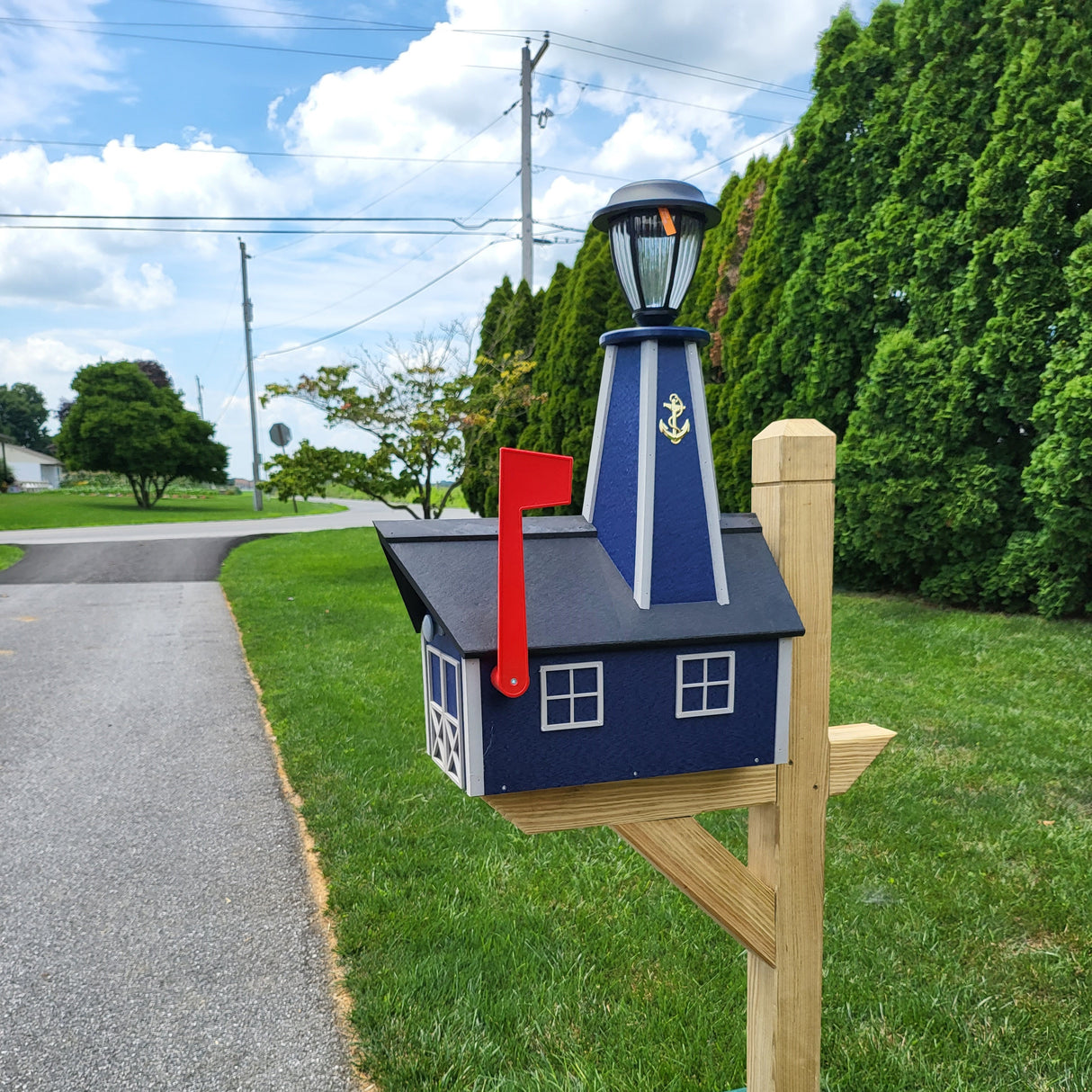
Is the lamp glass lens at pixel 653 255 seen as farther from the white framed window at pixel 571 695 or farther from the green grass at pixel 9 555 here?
the green grass at pixel 9 555

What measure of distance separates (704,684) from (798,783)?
403mm

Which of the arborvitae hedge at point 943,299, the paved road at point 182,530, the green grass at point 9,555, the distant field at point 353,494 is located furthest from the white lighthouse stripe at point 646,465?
the green grass at point 9,555

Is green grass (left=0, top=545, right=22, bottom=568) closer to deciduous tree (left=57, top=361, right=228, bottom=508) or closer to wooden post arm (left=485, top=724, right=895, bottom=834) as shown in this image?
deciduous tree (left=57, top=361, right=228, bottom=508)

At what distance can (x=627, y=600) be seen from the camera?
4.81ft

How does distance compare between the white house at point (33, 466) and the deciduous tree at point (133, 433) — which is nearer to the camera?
the deciduous tree at point (133, 433)

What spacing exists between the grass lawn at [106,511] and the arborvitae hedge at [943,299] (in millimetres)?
20217

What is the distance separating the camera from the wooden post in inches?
65.8

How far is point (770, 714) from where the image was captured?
1538 millimetres

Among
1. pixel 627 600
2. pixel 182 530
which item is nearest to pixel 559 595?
pixel 627 600

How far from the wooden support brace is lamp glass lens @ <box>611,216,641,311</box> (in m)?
0.94

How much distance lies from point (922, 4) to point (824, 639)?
799 centimetres

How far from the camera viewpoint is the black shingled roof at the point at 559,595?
1358mm

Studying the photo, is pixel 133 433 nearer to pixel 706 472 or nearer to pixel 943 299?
pixel 943 299

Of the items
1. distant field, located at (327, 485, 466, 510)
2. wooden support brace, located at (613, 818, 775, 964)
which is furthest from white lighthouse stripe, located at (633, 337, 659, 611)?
distant field, located at (327, 485, 466, 510)
